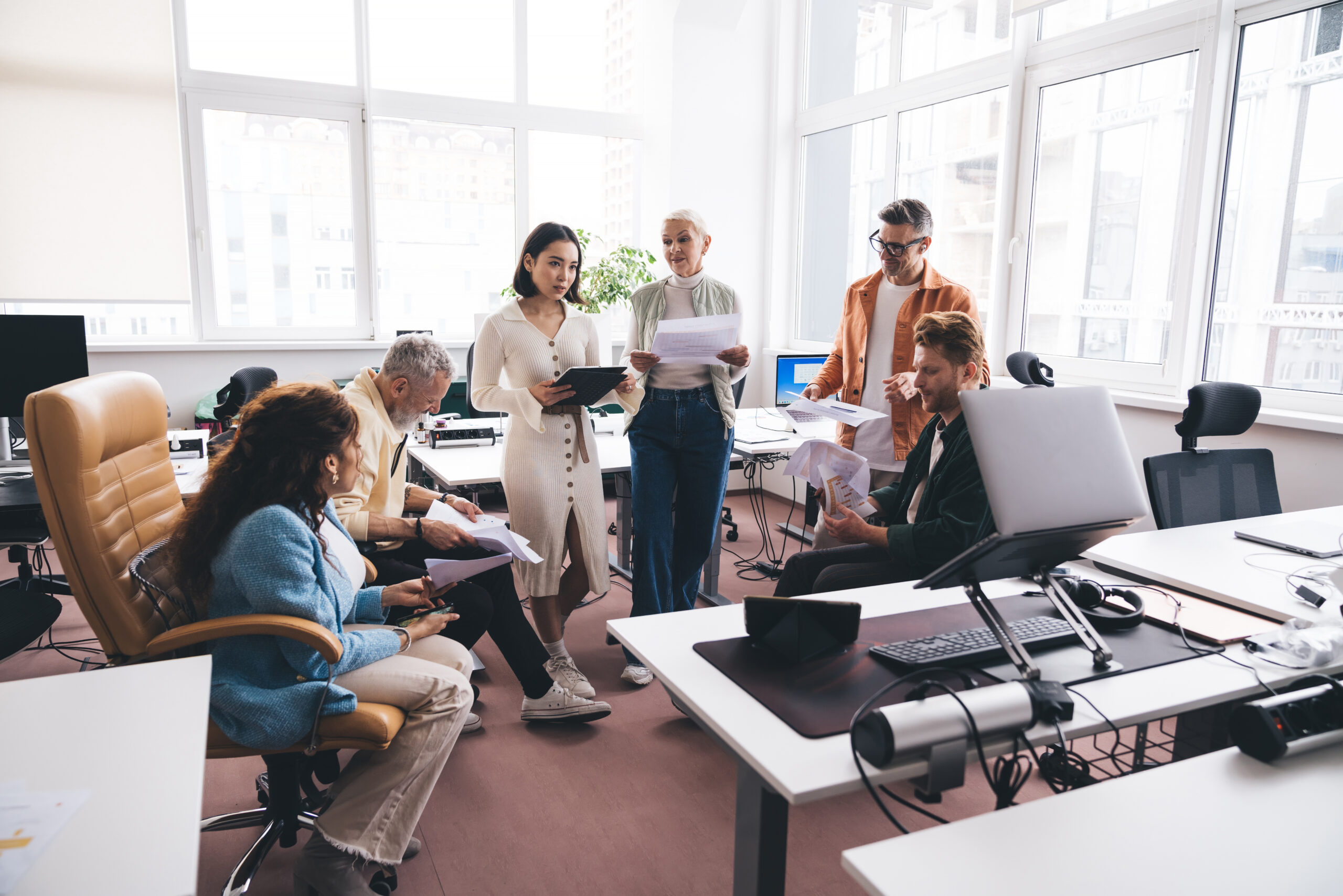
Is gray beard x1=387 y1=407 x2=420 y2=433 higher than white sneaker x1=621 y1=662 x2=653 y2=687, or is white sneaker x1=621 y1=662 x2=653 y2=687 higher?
gray beard x1=387 y1=407 x2=420 y2=433

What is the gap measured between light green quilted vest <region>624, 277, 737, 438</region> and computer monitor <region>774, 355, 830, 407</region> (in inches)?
44.0

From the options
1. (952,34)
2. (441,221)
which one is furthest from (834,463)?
(441,221)

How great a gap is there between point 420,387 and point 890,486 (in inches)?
57.6

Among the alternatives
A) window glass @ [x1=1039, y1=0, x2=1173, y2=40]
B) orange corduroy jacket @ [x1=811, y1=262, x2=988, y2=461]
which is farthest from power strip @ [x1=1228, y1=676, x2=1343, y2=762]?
window glass @ [x1=1039, y1=0, x2=1173, y2=40]

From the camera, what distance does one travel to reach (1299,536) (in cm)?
231

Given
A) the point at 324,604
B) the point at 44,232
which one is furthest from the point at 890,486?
the point at 44,232

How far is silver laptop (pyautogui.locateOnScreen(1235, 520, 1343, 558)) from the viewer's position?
7.12 ft

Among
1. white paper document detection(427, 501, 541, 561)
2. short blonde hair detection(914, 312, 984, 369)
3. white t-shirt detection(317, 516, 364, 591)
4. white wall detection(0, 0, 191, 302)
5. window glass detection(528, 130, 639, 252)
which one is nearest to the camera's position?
white t-shirt detection(317, 516, 364, 591)

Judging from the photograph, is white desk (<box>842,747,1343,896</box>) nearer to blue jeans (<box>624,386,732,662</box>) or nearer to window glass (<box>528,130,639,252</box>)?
blue jeans (<box>624,386,732,662</box>)

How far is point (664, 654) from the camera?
150 cm

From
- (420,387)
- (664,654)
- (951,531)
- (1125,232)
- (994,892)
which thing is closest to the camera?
(994,892)

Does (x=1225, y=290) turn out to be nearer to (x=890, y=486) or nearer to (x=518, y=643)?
(x=890, y=486)

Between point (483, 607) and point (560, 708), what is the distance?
1.51ft

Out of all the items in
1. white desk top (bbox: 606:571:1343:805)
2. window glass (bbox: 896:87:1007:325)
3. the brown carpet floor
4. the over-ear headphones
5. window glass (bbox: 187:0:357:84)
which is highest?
window glass (bbox: 187:0:357:84)
